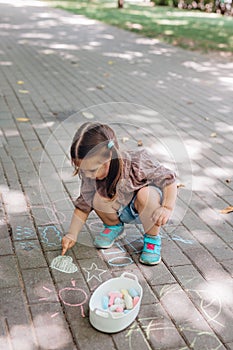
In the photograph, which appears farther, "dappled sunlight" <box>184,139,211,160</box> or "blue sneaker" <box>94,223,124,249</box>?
"dappled sunlight" <box>184,139,211,160</box>

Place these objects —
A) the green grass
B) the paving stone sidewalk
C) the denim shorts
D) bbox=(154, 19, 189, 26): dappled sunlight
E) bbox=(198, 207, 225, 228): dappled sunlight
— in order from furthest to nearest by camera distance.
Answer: bbox=(154, 19, 189, 26): dappled sunlight → the green grass → bbox=(198, 207, 225, 228): dappled sunlight → the denim shorts → the paving stone sidewalk

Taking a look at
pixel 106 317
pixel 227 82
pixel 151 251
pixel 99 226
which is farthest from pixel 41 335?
pixel 227 82

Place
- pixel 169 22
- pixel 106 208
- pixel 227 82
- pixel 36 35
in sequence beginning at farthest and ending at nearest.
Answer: pixel 169 22
pixel 36 35
pixel 227 82
pixel 106 208

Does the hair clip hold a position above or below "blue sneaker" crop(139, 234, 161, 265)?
above

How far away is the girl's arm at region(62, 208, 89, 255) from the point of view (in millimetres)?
2854

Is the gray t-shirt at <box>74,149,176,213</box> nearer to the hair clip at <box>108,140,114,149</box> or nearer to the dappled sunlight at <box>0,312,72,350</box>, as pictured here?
the hair clip at <box>108,140,114,149</box>

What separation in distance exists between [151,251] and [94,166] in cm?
67

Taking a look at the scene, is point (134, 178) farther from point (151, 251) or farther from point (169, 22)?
point (169, 22)

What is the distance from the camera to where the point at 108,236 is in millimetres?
3012

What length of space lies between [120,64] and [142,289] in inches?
268

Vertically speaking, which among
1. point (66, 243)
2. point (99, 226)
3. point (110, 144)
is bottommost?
point (99, 226)

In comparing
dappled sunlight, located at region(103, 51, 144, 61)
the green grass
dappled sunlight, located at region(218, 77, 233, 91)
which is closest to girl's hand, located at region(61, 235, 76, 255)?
dappled sunlight, located at region(218, 77, 233, 91)

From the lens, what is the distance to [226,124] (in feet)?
18.5

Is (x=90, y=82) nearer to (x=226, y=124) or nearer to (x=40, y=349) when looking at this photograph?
(x=226, y=124)
